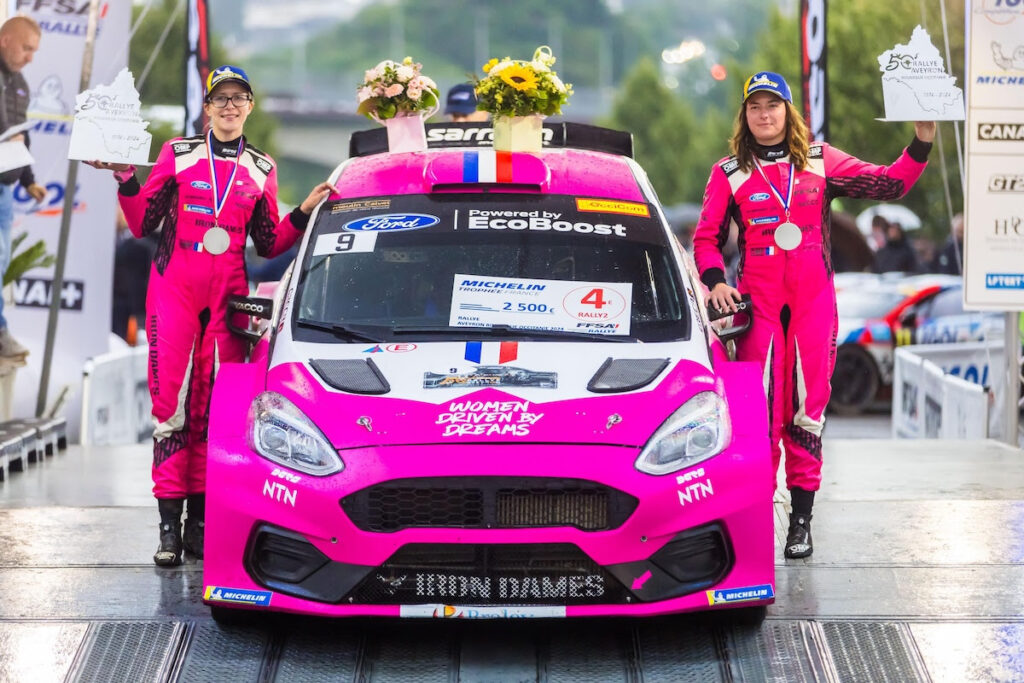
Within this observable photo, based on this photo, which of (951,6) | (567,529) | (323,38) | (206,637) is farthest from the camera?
(323,38)

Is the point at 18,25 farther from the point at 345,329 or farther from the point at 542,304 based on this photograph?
the point at 542,304

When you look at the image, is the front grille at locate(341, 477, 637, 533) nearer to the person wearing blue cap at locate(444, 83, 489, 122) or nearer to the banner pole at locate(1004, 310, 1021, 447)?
the person wearing blue cap at locate(444, 83, 489, 122)

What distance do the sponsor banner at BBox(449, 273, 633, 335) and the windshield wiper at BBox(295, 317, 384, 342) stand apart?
31 centimetres

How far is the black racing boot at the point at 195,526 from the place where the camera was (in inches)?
272

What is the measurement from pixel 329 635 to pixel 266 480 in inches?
26.9

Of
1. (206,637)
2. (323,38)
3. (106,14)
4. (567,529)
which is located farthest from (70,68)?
(323,38)

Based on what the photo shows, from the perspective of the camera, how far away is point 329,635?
5.71 metres

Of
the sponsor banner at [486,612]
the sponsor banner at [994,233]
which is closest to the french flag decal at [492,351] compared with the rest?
the sponsor banner at [486,612]

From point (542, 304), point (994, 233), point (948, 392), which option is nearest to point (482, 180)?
point (542, 304)

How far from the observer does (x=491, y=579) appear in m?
5.27

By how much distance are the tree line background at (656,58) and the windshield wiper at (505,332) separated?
2008mm

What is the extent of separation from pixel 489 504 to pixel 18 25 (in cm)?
603

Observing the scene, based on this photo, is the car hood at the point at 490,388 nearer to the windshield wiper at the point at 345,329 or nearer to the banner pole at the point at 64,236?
the windshield wiper at the point at 345,329

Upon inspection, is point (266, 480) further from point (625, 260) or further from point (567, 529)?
point (625, 260)
